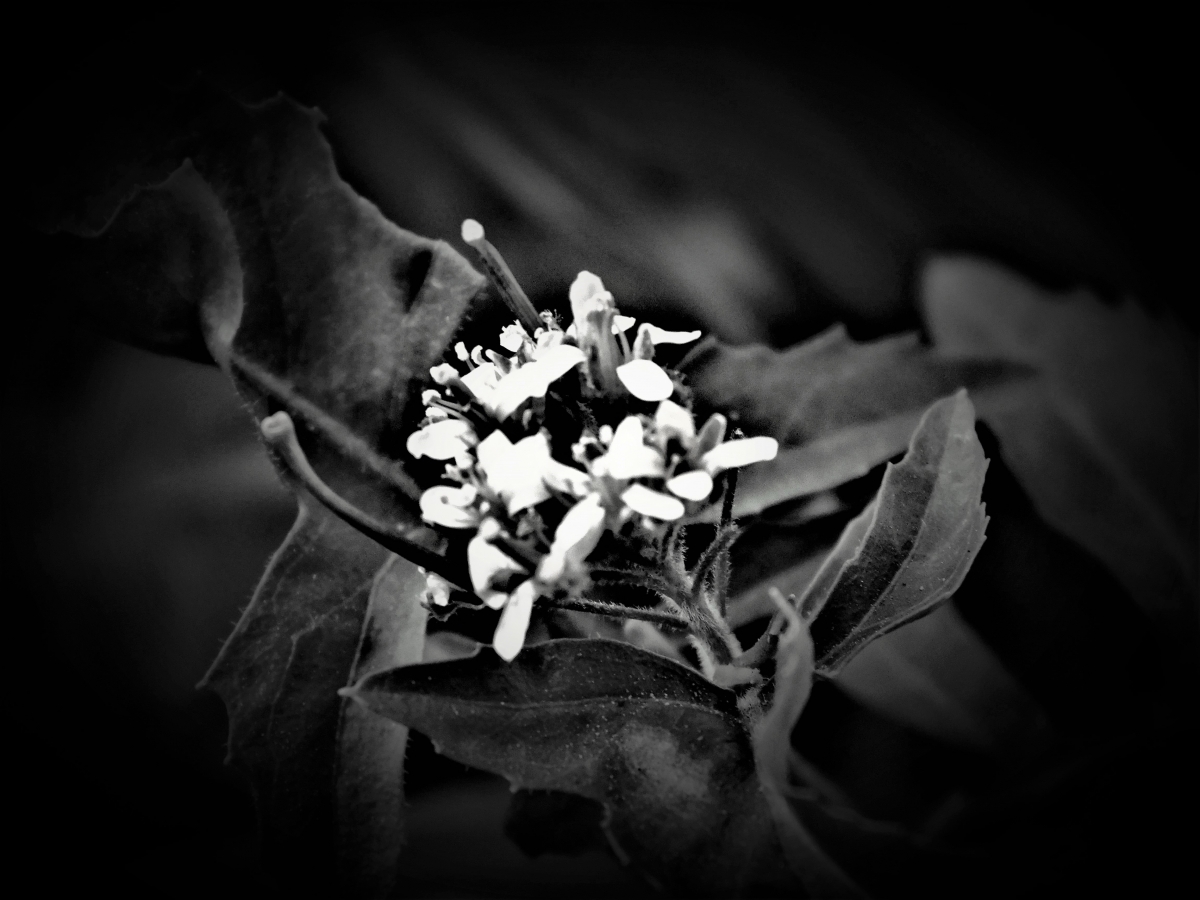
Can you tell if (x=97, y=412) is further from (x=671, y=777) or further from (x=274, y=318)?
(x=671, y=777)

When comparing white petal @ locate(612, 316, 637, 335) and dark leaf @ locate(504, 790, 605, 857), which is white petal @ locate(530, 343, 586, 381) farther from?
dark leaf @ locate(504, 790, 605, 857)

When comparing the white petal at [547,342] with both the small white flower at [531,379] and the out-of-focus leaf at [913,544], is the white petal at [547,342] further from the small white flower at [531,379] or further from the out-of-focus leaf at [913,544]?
the out-of-focus leaf at [913,544]

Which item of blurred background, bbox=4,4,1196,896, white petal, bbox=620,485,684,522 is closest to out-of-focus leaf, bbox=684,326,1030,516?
blurred background, bbox=4,4,1196,896

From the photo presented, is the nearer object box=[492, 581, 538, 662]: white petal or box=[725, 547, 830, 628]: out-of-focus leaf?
box=[492, 581, 538, 662]: white petal

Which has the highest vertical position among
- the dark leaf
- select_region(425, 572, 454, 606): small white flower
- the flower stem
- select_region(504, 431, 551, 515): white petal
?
select_region(504, 431, 551, 515): white petal

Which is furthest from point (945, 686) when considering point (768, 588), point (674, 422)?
point (674, 422)

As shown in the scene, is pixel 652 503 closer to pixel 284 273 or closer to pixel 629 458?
pixel 629 458

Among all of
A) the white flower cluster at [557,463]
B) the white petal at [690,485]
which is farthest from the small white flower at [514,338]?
the white petal at [690,485]
